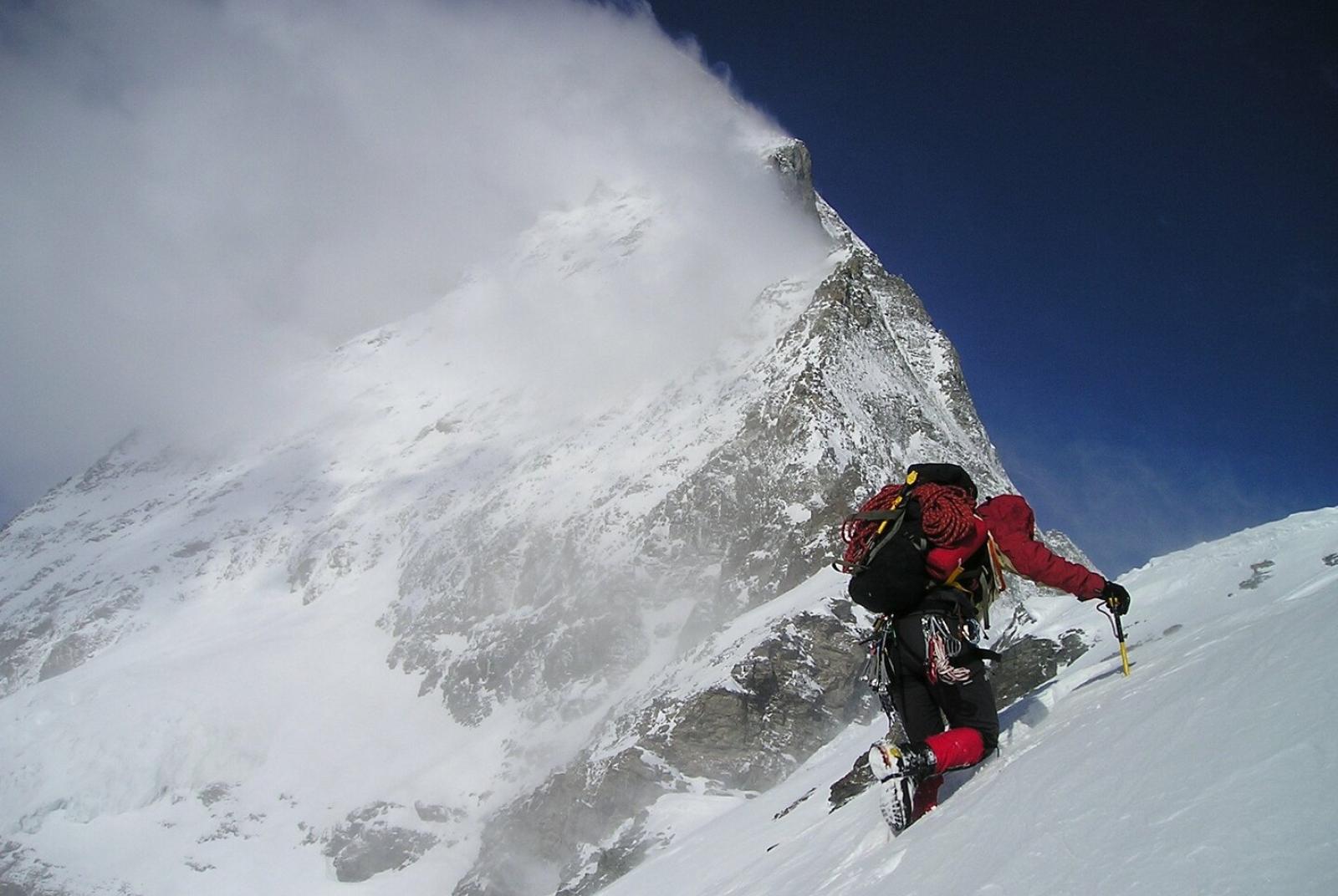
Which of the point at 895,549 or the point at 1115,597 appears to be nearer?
the point at 895,549

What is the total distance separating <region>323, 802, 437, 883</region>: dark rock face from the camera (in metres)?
51.0

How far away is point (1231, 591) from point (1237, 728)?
5890 mm

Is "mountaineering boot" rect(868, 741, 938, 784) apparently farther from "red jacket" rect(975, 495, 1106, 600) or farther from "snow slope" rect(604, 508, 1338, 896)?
"red jacket" rect(975, 495, 1106, 600)

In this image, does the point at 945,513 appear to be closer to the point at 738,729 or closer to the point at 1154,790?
the point at 1154,790

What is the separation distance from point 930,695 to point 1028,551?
990 mm

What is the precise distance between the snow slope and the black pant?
245mm

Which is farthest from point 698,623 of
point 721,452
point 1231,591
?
point 1231,591

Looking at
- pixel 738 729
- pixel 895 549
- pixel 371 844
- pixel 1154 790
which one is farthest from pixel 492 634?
pixel 1154 790

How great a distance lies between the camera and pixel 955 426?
62.9 m

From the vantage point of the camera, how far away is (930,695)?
4668 mm

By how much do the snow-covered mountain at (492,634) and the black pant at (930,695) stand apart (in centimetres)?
2039

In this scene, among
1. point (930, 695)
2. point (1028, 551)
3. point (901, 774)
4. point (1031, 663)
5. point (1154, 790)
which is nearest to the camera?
point (1154, 790)

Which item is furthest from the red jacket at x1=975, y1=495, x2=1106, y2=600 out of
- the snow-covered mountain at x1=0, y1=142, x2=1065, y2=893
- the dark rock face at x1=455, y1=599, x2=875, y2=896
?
the dark rock face at x1=455, y1=599, x2=875, y2=896

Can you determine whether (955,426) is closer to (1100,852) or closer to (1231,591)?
(1231,591)
